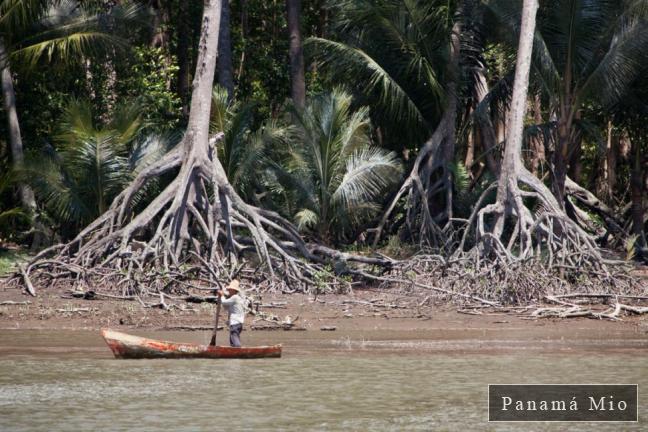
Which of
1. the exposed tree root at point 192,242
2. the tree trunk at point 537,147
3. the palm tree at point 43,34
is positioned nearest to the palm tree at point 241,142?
the exposed tree root at point 192,242

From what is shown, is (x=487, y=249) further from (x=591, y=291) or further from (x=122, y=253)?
(x=122, y=253)

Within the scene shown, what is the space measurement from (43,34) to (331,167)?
637 cm

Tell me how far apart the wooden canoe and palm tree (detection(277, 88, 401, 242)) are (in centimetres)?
858

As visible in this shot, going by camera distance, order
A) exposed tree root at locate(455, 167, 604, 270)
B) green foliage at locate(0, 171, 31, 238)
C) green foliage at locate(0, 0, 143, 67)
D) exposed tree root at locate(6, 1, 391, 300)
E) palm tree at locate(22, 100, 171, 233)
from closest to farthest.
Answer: exposed tree root at locate(6, 1, 391, 300) < exposed tree root at locate(455, 167, 604, 270) < palm tree at locate(22, 100, 171, 233) < green foliage at locate(0, 171, 31, 238) < green foliage at locate(0, 0, 143, 67)

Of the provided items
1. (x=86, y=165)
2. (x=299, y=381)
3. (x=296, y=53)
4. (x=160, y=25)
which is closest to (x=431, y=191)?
(x=296, y=53)

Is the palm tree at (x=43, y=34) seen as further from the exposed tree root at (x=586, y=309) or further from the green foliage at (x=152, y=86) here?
the exposed tree root at (x=586, y=309)

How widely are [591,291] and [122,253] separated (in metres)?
7.43

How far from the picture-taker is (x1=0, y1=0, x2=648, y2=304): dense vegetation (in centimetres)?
2266

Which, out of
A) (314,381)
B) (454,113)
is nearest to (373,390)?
(314,381)

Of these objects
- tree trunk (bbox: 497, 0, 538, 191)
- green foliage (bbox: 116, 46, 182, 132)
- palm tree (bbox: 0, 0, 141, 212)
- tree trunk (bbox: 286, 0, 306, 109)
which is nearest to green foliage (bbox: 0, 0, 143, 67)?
palm tree (bbox: 0, 0, 141, 212)

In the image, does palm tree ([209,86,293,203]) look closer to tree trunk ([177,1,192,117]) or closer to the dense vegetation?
the dense vegetation

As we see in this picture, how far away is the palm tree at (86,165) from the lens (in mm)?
23000

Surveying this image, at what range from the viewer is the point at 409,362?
581 inches

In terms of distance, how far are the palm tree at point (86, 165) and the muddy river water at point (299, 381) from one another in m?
6.64
